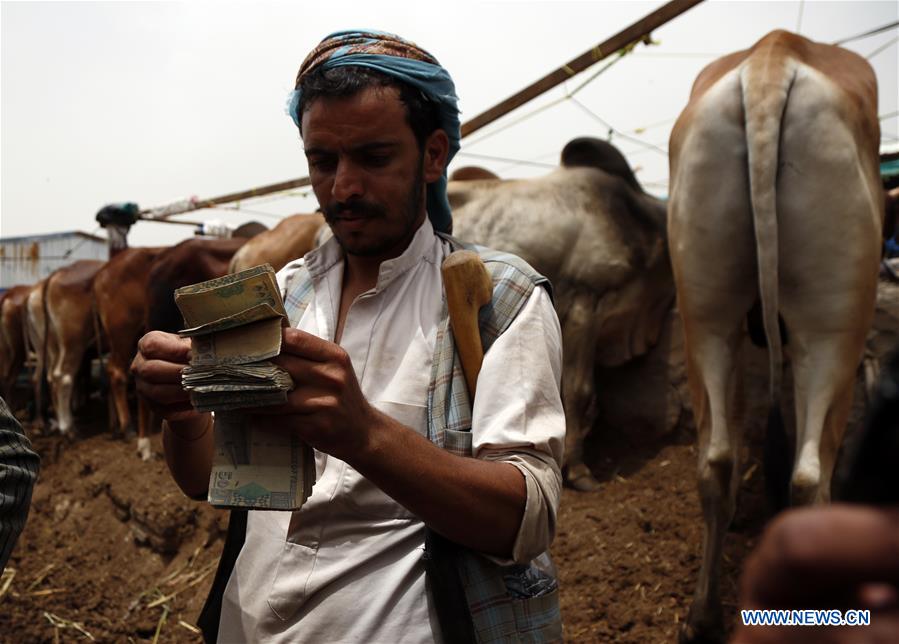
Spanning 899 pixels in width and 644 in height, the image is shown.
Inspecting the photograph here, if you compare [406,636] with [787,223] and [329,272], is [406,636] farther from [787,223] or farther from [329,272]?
[787,223]

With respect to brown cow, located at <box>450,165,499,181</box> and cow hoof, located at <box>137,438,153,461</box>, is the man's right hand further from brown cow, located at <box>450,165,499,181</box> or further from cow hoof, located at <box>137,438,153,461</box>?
cow hoof, located at <box>137,438,153,461</box>

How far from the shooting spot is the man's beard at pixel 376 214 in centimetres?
146

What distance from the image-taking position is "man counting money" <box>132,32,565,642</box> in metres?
1.13

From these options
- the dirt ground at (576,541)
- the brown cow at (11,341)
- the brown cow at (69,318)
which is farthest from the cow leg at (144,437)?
the brown cow at (11,341)

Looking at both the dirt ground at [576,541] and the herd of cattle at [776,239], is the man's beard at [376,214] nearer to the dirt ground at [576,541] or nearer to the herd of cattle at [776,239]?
the herd of cattle at [776,239]

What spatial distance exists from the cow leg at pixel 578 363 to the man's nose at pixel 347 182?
11.5 feet

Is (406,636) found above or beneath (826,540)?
beneath

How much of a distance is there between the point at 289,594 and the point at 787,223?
231 cm

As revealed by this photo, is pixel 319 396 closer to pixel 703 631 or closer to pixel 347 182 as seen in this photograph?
pixel 347 182

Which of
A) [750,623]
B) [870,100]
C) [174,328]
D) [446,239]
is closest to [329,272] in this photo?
[446,239]

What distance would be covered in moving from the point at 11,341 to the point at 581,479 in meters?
9.45

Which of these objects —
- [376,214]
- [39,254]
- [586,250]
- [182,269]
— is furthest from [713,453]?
[39,254]

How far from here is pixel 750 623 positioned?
414mm

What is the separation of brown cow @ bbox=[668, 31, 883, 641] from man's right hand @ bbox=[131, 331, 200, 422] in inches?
87.6
